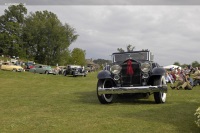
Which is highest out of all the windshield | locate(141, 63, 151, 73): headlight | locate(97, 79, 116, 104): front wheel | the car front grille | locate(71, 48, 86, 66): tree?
locate(71, 48, 86, 66): tree

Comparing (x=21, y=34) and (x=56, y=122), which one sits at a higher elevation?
(x=21, y=34)

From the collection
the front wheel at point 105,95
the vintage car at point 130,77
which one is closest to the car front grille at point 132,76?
the vintage car at point 130,77

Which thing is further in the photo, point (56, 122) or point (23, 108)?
point (23, 108)

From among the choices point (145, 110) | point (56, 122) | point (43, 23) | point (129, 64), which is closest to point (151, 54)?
point (129, 64)

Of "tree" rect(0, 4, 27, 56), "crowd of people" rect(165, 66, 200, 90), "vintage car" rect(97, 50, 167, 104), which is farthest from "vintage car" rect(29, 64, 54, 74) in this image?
"tree" rect(0, 4, 27, 56)

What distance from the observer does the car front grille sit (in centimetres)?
920

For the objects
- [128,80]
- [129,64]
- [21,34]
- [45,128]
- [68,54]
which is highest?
[21,34]

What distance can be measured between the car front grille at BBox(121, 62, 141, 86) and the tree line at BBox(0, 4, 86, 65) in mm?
66136

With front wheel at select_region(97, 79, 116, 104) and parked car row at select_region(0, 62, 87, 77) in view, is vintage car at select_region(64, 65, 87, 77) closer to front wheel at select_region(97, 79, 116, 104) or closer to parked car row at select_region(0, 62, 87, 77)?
parked car row at select_region(0, 62, 87, 77)

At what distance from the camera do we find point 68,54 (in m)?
79.7

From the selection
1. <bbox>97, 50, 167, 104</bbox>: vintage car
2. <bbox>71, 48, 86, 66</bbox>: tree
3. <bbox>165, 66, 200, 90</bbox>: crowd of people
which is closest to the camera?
<bbox>97, 50, 167, 104</bbox>: vintage car

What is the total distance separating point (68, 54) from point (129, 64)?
234ft

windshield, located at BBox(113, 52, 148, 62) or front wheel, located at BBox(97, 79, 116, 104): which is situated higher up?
windshield, located at BBox(113, 52, 148, 62)

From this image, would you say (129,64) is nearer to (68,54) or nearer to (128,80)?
(128,80)
